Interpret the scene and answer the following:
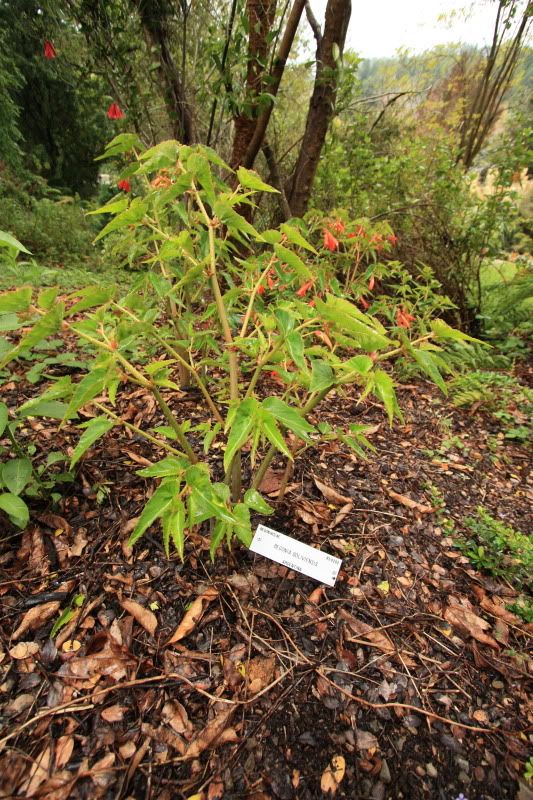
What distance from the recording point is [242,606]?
1.04 metres

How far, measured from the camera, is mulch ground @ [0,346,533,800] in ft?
2.57

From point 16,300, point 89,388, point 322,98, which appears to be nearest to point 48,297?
point 16,300

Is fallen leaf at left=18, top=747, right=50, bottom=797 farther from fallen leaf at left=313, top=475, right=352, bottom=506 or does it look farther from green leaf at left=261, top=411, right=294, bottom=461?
fallen leaf at left=313, top=475, right=352, bottom=506

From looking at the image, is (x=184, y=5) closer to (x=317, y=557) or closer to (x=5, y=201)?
(x=317, y=557)

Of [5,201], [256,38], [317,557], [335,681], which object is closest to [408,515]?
[317,557]

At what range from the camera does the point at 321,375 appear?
0.73 meters

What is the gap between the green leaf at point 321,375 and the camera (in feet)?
2.36

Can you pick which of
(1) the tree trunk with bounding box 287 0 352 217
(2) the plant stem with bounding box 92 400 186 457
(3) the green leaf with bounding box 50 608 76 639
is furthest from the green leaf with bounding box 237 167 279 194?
(1) the tree trunk with bounding box 287 0 352 217

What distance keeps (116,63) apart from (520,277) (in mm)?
3654

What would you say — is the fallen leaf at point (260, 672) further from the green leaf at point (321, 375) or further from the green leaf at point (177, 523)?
the green leaf at point (321, 375)

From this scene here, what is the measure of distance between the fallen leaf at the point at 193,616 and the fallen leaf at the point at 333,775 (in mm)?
418

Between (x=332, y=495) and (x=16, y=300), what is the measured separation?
1.17 meters

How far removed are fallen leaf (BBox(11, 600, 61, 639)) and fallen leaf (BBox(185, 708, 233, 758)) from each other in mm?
474

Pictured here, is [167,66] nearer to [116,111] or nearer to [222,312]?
[116,111]
